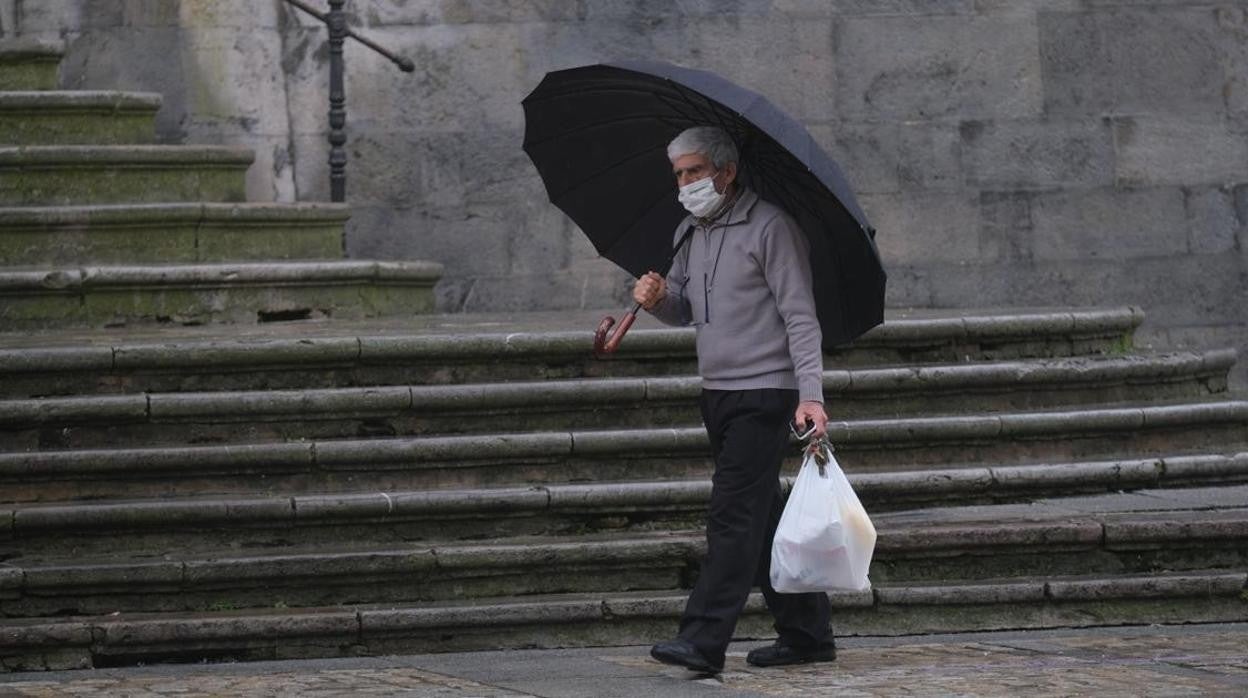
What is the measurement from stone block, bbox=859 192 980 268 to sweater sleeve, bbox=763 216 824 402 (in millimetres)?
6104

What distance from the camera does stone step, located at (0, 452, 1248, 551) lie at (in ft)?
24.3

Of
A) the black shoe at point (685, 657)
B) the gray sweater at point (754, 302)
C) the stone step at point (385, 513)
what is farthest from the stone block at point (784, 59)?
the black shoe at point (685, 657)

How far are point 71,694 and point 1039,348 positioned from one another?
5053mm

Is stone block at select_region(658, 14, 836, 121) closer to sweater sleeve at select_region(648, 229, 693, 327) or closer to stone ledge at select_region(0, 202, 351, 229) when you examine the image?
stone ledge at select_region(0, 202, 351, 229)

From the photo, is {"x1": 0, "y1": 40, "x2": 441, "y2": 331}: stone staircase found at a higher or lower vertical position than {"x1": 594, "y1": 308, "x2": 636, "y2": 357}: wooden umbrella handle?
higher

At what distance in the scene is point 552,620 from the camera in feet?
23.5

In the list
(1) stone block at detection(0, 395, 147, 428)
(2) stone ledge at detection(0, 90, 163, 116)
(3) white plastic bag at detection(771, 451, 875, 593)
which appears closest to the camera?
(3) white plastic bag at detection(771, 451, 875, 593)

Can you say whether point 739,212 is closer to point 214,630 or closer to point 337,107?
point 214,630

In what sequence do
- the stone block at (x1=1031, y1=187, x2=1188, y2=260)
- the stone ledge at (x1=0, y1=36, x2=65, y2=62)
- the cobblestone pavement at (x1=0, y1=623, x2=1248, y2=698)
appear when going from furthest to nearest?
1. the stone block at (x1=1031, y1=187, x2=1188, y2=260)
2. the stone ledge at (x1=0, y1=36, x2=65, y2=62)
3. the cobblestone pavement at (x1=0, y1=623, x2=1248, y2=698)

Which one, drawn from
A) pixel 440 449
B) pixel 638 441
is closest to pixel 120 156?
pixel 440 449

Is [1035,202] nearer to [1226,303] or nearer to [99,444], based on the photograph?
[1226,303]

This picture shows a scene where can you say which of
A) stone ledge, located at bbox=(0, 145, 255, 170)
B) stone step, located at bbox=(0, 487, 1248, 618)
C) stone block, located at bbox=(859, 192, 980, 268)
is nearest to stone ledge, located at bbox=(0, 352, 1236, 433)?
stone step, located at bbox=(0, 487, 1248, 618)

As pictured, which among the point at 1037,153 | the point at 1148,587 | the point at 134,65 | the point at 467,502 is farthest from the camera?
the point at 1037,153

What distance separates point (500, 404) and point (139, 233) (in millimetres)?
3236
